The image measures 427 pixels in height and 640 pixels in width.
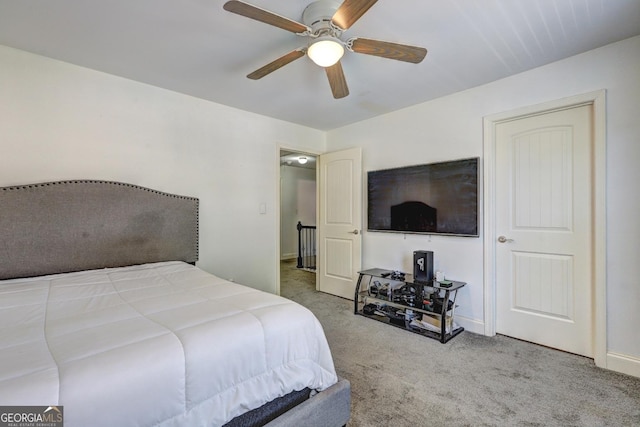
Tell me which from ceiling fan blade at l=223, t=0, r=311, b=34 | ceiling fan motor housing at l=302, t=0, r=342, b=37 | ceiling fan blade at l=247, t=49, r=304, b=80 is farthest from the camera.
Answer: ceiling fan blade at l=247, t=49, r=304, b=80

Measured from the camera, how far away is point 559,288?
247cm

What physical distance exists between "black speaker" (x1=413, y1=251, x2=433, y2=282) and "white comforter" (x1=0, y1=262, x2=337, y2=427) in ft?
5.89

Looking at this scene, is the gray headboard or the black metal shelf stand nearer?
the gray headboard

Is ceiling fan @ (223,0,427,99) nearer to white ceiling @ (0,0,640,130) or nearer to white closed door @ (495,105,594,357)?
white ceiling @ (0,0,640,130)

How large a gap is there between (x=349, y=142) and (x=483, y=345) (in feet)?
9.27

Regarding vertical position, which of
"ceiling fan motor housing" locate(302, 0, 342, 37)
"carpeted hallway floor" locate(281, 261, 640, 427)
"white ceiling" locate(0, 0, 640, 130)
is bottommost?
"carpeted hallway floor" locate(281, 261, 640, 427)

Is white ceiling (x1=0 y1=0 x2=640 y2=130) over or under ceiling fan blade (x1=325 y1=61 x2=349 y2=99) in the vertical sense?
over

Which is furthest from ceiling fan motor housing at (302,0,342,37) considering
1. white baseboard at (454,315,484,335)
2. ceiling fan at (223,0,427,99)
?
white baseboard at (454,315,484,335)

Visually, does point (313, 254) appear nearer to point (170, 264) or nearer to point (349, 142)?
point (349, 142)

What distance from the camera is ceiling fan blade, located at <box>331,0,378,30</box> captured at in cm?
142

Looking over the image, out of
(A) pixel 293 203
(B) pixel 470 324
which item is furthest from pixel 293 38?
(A) pixel 293 203

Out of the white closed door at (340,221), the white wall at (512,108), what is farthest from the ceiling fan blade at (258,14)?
the white closed door at (340,221)

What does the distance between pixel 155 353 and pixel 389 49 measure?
192 cm

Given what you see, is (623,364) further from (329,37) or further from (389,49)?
(329,37)
